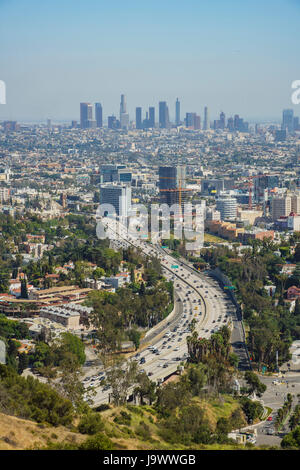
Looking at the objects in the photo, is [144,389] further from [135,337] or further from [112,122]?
[112,122]

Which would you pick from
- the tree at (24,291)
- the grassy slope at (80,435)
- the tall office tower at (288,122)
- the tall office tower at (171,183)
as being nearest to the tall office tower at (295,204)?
the tall office tower at (171,183)

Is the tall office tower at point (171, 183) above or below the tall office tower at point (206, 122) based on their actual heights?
below

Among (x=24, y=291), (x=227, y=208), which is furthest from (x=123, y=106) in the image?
(x=24, y=291)

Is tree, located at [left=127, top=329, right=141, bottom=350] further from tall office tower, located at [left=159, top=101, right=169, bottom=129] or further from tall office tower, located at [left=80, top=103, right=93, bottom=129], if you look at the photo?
tall office tower, located at [left=159, top=101, right=169, bottom=129]

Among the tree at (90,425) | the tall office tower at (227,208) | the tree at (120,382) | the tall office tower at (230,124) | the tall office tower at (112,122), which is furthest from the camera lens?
the tall office tower at (230,124)

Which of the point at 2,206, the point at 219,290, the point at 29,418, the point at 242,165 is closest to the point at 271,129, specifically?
the point at 242,165

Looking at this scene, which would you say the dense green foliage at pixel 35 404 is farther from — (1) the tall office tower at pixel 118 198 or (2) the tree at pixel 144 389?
(1) the tall office tower at pixel 118 198

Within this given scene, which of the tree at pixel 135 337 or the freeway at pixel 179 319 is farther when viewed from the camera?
the tree at pixel 135 337
